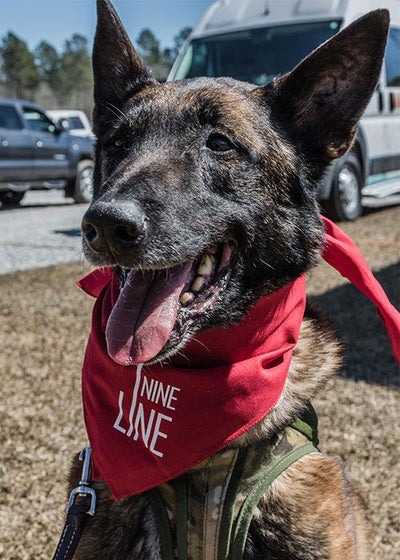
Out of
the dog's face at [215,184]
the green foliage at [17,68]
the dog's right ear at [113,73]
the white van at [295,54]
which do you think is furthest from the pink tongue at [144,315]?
the green foliage at [17,68]

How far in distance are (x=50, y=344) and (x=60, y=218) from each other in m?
7.21

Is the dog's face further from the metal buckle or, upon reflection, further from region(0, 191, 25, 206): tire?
region(0, 191, 25, 206): tire

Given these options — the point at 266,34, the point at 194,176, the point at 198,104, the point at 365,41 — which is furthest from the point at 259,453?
the point at 266,34

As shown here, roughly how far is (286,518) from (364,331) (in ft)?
10.9

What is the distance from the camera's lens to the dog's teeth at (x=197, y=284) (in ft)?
6.28

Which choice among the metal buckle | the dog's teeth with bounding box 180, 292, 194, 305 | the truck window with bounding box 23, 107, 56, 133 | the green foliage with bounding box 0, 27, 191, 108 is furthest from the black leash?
the green foliage with bounding box 0, 27, 191, 108

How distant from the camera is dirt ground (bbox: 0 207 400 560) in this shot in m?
2.79

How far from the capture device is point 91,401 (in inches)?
82.9

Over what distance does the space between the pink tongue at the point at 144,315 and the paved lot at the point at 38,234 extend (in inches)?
125

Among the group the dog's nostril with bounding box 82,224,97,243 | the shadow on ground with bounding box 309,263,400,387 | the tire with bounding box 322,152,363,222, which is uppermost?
the dog's nostril with bounding box 82,224,97,243

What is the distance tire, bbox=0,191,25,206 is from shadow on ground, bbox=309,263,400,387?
9.73m

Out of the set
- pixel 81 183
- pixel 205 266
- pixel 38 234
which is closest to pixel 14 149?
pixel 81 183

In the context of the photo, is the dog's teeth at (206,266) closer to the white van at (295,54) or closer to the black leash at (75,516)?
the black leash at (75,516)

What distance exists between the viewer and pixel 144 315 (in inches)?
72.6
